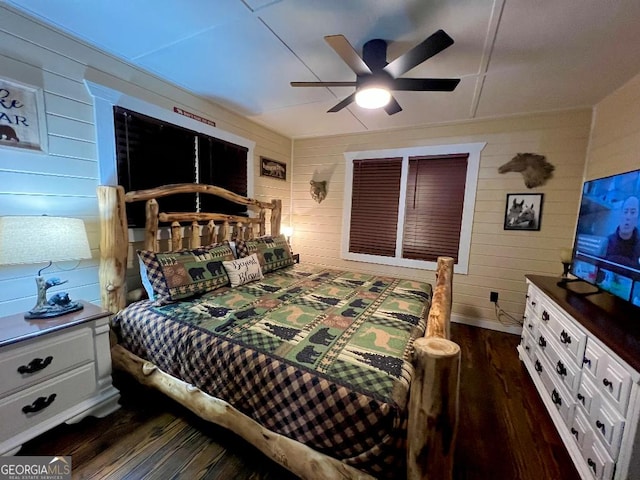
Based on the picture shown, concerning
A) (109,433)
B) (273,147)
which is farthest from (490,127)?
(109,433)

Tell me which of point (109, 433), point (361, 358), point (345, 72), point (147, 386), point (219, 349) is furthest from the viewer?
point (345, 72)

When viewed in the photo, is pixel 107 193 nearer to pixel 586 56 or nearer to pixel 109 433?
pixel 109 433

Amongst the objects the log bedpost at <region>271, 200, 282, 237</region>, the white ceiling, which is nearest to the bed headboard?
the log bedpost at <region>271, 200, 282, 237</region>

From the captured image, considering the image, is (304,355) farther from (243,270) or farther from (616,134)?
(616,134)

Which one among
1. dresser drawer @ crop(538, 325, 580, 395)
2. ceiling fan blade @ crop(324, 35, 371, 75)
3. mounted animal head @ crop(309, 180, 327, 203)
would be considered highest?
ceiling fan blade @ crop(324, 35, 371, 75)

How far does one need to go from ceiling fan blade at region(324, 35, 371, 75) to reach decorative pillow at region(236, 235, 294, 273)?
1.85 m

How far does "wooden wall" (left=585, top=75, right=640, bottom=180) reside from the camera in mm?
2002

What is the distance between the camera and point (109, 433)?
1.58 m

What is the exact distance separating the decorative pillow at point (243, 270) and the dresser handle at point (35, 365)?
3.85 ft

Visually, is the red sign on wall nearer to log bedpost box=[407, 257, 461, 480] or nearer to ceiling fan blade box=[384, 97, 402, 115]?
ceiling fan blade box=[384, 97, 402, 115]

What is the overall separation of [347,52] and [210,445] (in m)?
2.38

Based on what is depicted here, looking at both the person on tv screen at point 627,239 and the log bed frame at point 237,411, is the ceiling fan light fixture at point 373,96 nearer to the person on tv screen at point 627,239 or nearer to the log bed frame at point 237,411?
the log bed frame at point 237,411

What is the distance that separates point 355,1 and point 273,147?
2.51 metres

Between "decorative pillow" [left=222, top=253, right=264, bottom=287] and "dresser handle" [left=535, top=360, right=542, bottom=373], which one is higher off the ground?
"decorative pillow" [left=222, top=253, right=264, bottom=287]
